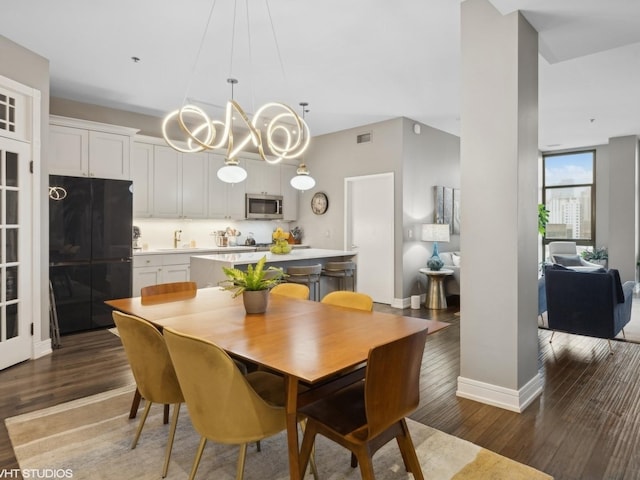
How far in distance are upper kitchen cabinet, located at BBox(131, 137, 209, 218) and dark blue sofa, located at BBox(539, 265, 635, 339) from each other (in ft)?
16.0

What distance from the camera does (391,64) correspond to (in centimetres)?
403

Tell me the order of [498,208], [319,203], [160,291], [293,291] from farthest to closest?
[319,203] → [293,291] → [160,291] → [498,208]

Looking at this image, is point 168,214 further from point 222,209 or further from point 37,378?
point 37,378

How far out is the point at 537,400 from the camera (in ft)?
9.21

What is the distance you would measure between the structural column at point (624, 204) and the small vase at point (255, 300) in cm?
→ 786

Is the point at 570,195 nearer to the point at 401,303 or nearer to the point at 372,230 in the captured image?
the point at 372,230

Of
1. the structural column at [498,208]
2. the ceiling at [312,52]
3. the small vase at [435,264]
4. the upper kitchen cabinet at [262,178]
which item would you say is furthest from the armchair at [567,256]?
the upper kitchen cabinet at [262,178]

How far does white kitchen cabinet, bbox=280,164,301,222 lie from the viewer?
7301 mm

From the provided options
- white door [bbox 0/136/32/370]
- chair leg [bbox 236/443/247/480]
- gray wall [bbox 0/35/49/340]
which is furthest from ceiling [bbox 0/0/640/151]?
chair leg [bbox 236/443/247/480]

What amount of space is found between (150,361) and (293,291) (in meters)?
1.39

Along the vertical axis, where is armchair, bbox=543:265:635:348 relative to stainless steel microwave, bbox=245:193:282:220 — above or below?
below

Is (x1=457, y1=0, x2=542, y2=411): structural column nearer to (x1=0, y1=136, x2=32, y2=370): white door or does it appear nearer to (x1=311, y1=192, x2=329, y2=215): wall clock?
(x1=0, y1=136, x2=32, y2=370): white door

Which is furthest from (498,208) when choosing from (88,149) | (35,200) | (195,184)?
(195,184)

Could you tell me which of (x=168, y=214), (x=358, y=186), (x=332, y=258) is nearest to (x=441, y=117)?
(x=358, y=186)
